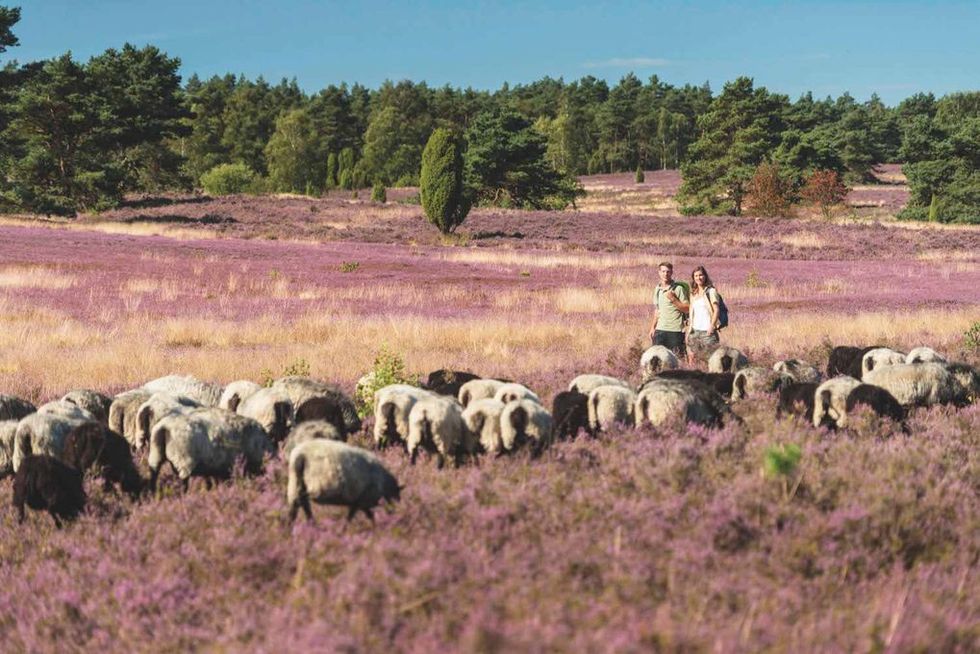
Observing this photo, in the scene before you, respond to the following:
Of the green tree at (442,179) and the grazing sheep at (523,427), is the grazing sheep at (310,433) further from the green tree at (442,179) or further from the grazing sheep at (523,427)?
the green tree at (442,179)

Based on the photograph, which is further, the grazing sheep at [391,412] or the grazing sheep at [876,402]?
the grazing sheep at [876,402]

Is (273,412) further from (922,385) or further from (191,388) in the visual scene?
(922,385)

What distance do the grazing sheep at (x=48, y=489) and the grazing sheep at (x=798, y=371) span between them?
843 cm

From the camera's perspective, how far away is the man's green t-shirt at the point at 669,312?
14.4 m

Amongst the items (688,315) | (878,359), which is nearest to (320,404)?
(878,359)

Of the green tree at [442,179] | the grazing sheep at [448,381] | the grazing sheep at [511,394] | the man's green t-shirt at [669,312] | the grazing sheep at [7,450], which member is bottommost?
the grazing sheep at [7,450]

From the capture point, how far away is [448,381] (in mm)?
11086

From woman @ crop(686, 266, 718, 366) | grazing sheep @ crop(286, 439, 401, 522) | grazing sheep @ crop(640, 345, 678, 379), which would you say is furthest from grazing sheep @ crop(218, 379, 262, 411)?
woman @ crop(686, 266, 718, 366)

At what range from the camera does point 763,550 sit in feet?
17.5

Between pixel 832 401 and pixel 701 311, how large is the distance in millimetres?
5366

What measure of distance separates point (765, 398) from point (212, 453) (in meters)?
6.71

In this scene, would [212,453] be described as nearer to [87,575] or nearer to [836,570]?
[87,575]

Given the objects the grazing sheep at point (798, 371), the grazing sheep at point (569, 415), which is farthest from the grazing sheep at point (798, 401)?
the grazing sheep at point (569, 415)

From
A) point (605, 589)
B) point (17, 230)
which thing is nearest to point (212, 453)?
point (605, 589)
